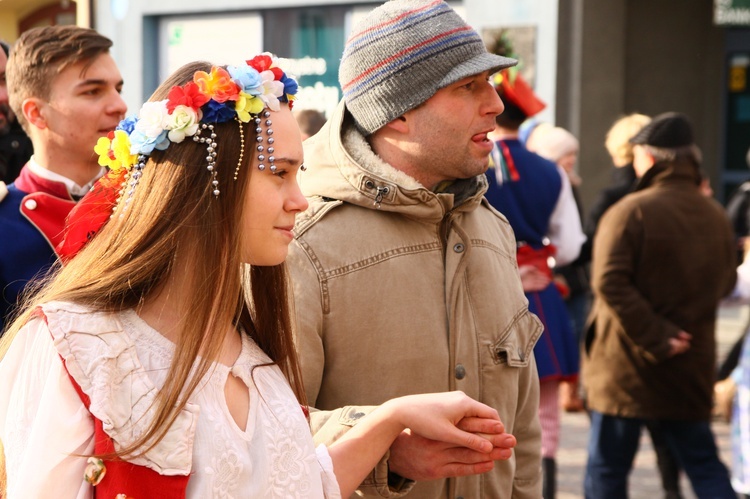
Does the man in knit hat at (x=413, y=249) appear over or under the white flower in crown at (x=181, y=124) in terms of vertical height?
under

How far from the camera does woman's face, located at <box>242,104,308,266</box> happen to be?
6.41 feet

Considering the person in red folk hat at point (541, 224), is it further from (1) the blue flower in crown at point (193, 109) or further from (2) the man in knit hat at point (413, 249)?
(1) the blue flower in crown at point (193, 109)

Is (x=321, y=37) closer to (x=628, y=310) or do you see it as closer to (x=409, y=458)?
(x=628, y=310)

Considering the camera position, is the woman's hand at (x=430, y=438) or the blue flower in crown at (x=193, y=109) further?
the woman's hand at (x=430, y=438)

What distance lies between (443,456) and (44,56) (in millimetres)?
1878

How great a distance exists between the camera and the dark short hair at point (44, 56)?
336 centimetres

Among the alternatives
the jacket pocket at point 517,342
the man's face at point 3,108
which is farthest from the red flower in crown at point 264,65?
the man's face at point 3,108

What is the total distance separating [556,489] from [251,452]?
172 inches

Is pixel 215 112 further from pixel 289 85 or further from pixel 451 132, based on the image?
pixel 451 132

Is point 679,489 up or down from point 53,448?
down

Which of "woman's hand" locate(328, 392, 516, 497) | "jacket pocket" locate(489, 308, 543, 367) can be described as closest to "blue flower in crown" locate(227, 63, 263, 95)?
"woman's hand" locate(328, 392, 516, 497)

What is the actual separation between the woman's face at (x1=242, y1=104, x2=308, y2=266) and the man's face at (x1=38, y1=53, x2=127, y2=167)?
1517 mm

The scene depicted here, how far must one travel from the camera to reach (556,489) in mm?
6004

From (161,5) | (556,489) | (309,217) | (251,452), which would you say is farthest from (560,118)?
(251,452)
